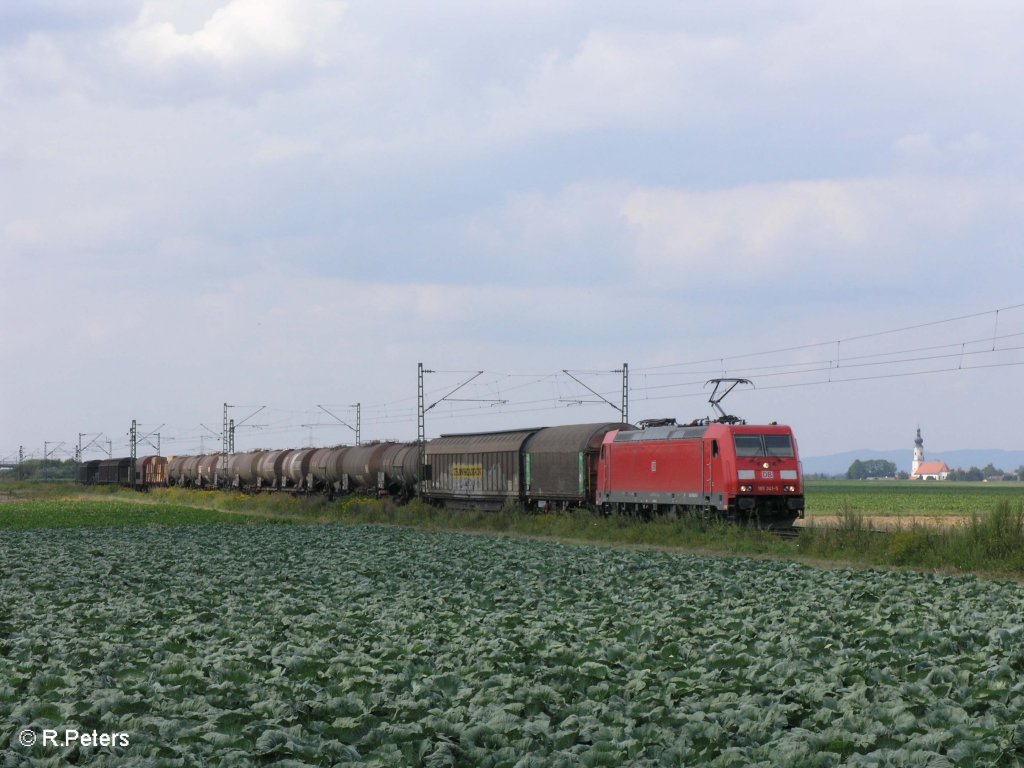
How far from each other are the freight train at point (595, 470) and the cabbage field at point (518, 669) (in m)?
11.0

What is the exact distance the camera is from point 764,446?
3444 centimetres

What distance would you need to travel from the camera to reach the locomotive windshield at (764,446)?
34.0m

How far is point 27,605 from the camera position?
1873cm

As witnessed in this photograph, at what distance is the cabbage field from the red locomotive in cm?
1061

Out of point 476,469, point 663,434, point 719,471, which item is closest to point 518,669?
point 719,471

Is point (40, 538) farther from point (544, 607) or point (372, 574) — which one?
point (544, 607)

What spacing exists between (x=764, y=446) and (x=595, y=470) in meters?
8.83

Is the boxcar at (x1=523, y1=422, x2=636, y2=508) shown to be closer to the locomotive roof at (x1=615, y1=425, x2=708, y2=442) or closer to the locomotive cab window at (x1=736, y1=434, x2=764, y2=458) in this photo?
the locomotive roof at (x1=615, y1=425, x2=708, y2=442)

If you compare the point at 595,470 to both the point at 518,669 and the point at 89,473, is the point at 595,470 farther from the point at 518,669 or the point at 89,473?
the point at 89,473

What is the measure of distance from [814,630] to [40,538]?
32.6m

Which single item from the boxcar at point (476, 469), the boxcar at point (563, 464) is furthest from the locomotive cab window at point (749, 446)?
the boxcar at point (476, 469)

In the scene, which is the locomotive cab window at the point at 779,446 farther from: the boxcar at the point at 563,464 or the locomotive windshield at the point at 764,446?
the boxcar at the point at 563,464

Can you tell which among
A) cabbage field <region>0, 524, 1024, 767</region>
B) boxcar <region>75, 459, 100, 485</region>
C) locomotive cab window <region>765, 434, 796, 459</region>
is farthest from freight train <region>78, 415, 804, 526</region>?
boxcar <region>75, 459, 100, 485</region>

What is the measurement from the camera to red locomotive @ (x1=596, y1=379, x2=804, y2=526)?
33.8m
